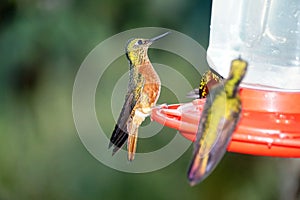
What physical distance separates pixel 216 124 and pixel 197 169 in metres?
0.15

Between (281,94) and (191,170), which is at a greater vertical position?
(281,94)

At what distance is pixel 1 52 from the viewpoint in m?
4.23

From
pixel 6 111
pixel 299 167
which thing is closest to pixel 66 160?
pixel 6 111

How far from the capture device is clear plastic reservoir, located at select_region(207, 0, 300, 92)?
7.59 ft

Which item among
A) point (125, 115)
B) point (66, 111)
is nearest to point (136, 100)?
point (125, 115)

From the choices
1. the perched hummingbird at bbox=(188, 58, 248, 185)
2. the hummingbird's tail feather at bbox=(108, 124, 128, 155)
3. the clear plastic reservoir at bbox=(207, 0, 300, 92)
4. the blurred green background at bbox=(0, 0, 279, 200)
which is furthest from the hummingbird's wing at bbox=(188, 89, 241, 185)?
the blurred green background at bbox=(0, 0, 279, 200)

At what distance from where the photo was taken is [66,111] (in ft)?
14.0

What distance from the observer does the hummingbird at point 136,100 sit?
2107mm

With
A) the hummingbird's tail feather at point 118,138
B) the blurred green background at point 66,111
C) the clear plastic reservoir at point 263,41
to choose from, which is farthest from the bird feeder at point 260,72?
the blurred green background at point 66,111

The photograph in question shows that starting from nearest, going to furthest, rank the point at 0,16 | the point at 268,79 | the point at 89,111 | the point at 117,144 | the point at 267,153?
the point at 267,153 → the point at 117,144 → the point at 268,79 → the point at 89,111 → the point at 0,16

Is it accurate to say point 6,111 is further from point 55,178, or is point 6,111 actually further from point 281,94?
point 281,94

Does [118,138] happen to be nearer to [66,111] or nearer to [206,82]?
[206,82]

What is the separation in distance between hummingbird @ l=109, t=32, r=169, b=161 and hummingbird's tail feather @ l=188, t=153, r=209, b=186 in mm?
452

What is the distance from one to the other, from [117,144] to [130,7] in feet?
8.18
